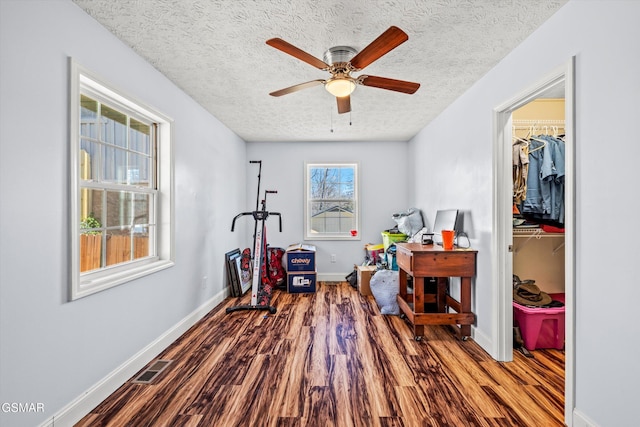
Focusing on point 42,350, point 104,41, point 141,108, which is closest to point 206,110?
point 141,108

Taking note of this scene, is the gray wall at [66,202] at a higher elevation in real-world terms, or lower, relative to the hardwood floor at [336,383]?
higher

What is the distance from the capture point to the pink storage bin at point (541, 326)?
103 inches

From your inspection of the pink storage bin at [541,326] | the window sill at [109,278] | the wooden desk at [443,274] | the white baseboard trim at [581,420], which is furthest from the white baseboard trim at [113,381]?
the pink storage bin at [541,326]

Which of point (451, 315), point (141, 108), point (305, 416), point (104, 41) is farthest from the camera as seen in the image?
point (451, 315)

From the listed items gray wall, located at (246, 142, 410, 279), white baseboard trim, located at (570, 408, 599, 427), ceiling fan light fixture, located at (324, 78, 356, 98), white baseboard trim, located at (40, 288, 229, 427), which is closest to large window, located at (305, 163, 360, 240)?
gray wall, located at (246, 142, 410, 279)

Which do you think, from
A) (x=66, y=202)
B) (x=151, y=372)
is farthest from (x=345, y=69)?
(x=151, y=372)

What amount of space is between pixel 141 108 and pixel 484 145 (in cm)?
293

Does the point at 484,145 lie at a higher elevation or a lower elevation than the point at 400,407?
higher

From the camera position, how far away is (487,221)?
2.67 metres

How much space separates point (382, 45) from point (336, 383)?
2.27 m

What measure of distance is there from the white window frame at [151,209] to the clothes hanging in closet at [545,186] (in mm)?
3317

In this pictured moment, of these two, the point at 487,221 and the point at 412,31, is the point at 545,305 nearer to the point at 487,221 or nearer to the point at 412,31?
the point at 487,221

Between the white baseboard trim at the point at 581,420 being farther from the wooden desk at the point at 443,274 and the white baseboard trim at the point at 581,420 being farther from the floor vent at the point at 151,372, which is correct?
the floor vent at the point at 151,372

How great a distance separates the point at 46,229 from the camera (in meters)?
1.60
